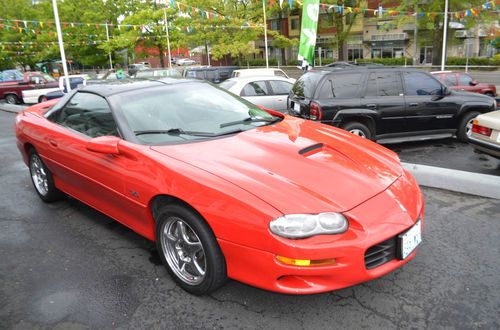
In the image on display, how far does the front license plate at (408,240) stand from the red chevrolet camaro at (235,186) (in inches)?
0.5

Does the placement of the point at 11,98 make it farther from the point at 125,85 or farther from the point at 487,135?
the point at 487,135

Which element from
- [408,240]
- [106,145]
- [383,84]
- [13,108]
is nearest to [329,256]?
[408,240]

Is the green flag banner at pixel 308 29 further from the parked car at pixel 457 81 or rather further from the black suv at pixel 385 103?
the parked car at pixel 457 81

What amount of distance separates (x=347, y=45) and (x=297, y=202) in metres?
46.4

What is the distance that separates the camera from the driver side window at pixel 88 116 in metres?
3.65

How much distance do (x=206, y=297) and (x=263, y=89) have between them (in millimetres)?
8165

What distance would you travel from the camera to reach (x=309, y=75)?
762cm

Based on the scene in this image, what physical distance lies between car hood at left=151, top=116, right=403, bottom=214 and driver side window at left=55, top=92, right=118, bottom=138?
0.79 meters

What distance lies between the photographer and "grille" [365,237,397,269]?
254 cm

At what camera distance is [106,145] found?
3217 millimetres

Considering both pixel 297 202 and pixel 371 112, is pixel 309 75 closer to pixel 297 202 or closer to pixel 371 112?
pixel 371 112

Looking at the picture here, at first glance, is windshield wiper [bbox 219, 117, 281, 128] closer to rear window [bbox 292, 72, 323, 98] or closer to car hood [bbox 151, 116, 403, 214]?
car hood [bbox 151, 116, 403, 214]

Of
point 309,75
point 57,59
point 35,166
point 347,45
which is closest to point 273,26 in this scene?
point 347,45

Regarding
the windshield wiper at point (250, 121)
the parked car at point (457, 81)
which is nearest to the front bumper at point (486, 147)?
the windshield wiper at point (250, 121)
